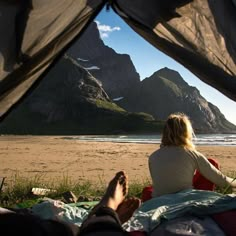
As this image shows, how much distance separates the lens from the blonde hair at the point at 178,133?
4.04 m

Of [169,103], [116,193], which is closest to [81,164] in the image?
[116,193]

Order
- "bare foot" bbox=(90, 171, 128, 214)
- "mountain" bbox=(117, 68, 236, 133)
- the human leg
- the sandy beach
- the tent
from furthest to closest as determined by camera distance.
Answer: "mountain" bbox=(117, 68, 236, 133), the sandy beach, the tent, "bare foot" bbox=(90, 171, 128, 214), the human leg

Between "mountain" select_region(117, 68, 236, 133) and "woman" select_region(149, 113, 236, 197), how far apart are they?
13962cm

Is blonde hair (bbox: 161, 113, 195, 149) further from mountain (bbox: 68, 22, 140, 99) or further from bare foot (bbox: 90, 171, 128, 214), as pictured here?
mountain (bbox: 68, 22, 140, 99)

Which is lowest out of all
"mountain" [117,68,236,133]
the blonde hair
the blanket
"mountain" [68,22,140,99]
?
"mountain" [117,68,236,133]

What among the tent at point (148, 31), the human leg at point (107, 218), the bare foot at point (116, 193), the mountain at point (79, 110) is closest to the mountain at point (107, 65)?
the mountain at point (79, 110)

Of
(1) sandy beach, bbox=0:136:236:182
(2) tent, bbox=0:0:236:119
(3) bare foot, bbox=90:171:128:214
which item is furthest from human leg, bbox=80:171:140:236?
(1) sandy beach, bbox=0:136:236:182

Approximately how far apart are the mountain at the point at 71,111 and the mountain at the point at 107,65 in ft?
168

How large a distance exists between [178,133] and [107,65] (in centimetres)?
15795

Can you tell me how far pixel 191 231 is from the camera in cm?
266

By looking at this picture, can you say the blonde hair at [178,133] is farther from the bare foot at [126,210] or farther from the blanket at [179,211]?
the bare foot at [126,210]

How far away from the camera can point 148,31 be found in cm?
372

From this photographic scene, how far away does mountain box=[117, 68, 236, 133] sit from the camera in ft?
486

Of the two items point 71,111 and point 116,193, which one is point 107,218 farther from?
point 71,111
